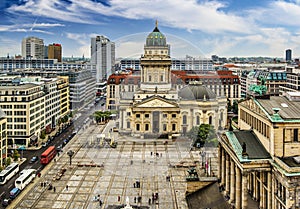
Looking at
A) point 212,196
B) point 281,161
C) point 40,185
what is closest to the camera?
point 281,161

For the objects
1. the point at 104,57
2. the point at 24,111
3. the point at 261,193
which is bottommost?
the point at 261,193

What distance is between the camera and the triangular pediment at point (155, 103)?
262 feet

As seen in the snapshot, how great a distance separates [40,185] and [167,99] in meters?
35.0

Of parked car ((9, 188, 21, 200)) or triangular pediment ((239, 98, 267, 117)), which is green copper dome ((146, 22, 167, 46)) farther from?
parked car ((9, 188, 21, 200))

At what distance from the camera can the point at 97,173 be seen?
64.6m

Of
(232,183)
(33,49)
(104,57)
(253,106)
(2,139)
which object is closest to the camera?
(104,57)

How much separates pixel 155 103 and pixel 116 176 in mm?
28619

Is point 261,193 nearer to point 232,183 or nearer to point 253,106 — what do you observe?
point 232,183

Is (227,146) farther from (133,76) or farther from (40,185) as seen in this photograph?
(133,76)

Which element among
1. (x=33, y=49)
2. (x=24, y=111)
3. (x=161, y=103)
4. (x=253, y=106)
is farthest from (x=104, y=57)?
(x=33, y=49)

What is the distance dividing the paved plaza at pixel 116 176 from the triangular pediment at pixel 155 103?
26.9 feet

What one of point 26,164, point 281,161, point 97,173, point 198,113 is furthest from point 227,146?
point 26,164

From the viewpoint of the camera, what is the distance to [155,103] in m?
87.4

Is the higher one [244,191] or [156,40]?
[156,40]
